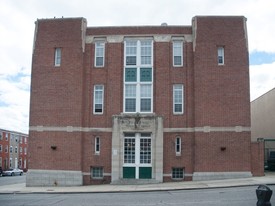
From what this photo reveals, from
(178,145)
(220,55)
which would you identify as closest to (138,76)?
(178,145)

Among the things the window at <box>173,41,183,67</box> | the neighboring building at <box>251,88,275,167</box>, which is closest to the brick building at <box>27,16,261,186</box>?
the window at <box>173,41,183,67</box>

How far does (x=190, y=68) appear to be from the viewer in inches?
1198

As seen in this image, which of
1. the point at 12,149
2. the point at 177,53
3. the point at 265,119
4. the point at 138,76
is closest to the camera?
the point at 138,76

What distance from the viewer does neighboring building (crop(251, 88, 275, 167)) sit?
1773 inches

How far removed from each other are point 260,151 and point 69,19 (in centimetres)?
1712

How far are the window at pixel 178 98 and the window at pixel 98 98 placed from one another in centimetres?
546

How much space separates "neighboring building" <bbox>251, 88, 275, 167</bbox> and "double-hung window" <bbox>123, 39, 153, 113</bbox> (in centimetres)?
1716

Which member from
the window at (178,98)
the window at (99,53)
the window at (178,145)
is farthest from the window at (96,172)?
the window at (99,53)

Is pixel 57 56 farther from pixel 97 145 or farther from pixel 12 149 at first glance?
pixel 12 149

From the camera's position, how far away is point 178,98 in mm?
30547

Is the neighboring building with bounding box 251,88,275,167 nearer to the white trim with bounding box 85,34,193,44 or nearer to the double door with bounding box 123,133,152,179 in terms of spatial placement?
the white trim with bounding box 85,34,193,44

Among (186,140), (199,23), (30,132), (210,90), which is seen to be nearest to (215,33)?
(199,23)

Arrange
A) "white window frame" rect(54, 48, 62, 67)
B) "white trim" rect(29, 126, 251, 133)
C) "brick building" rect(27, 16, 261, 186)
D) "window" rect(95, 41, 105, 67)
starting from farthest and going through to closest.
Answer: "window" rect(95, 41, 105, 67)
"white window frame" rect(54, 48, 62, 67)
"brick building" rect(27, 16, 261, 186)
"white trim" rect(29, 126, 251, 133)

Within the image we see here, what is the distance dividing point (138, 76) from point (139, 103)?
2045 mm
